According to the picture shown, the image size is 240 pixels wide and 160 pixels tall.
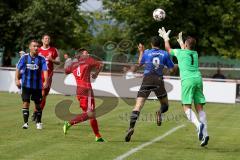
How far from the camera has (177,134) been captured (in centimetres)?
1570

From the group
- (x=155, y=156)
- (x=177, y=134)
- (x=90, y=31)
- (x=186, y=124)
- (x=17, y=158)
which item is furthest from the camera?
(x=90, y=31)

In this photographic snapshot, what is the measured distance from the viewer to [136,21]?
155 ft

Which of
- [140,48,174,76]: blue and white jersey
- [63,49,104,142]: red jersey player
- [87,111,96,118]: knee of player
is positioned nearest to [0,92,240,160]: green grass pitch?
[87,111,96,118]: knee of player

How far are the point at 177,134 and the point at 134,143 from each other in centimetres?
267

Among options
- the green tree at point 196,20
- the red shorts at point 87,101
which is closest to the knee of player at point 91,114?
the red shorts at point 87,101

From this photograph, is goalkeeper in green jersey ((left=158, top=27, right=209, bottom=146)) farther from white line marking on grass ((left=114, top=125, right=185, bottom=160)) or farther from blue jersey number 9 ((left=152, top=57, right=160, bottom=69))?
blue jersey number 9 ((left=152, top=57, right=160, bottom=69))

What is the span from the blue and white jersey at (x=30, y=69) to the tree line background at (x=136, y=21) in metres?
28.0

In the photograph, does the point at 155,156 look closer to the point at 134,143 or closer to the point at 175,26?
the point at 134,143

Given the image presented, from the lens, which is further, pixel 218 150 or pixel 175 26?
pixel 175 26

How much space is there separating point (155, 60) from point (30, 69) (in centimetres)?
307

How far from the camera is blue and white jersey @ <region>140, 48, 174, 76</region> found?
46.4ft

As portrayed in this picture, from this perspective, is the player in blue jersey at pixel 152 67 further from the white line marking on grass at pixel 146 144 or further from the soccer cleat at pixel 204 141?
the soccer cleat at pixel 204 141

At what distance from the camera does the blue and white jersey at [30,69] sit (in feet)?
50.4

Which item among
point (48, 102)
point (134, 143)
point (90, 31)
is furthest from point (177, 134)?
point (90, 31)
